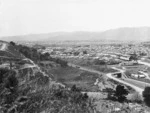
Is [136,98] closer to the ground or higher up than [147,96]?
closer to the ground

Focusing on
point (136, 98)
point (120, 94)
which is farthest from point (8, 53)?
point (136, 98)

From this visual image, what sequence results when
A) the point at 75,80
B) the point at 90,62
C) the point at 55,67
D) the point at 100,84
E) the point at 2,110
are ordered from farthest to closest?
the point at 90,62 < the point at 55,67 < the point at 75,80 < the point at 100,84 < the point at 2,110

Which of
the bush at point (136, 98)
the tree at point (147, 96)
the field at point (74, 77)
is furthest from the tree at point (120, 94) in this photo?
the field at point (74, 77)

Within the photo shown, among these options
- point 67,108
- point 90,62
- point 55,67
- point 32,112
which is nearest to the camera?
point 32,112

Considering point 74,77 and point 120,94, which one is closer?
point 120,94

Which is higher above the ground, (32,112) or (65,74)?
(32,112)

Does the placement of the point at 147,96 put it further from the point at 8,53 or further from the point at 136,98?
the point at 8,53

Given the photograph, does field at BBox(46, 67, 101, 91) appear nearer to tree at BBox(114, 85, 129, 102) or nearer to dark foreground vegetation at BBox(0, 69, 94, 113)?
tree at BBox(114, 85, 129, 102)

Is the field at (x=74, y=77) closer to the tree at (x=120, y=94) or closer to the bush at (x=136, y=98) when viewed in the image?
the bush at (x=136, y=98)

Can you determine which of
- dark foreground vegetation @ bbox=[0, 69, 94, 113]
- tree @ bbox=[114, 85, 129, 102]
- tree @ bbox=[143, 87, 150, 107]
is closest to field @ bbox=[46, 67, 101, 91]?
tree @ bbox=[114, 85, 129, 102]

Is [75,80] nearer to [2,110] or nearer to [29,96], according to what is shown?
[29,96]

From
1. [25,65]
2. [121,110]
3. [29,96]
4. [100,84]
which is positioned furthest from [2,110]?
[100,84]
